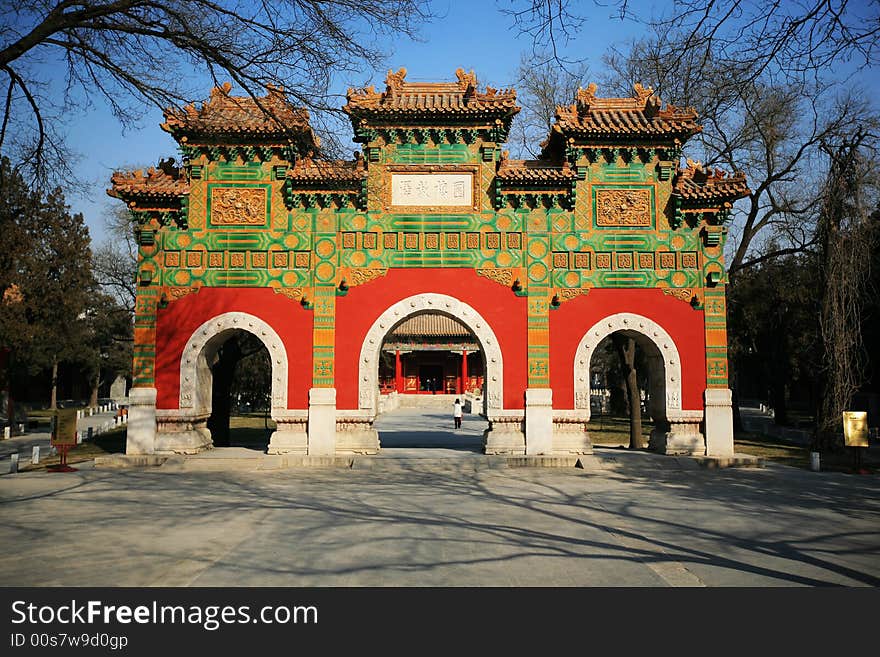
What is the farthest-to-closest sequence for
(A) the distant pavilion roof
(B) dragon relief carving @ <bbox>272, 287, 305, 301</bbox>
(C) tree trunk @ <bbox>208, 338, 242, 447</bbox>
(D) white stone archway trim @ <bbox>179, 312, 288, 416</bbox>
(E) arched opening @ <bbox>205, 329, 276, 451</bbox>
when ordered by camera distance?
(A) the distant pavilion roof
(C) tree trunk @ <bbox>208, 338, 242, 447</bbox>
(E) arched opening @ <bbox>205, 329, 276, 451</bbox>
(B) dragon relief carving @ <bbox>272, 287, 305, 301</bbox>
(D) white stone archway trim @ <bbox>179, 312, 288, 416</bbox>

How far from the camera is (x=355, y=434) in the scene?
14.6 m

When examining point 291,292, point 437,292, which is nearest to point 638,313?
point 437,292

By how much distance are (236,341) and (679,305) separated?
11.1 metres

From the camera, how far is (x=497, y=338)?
1484cm

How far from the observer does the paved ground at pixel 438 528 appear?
6.33m

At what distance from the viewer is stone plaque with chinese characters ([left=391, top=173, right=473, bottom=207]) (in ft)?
49.3

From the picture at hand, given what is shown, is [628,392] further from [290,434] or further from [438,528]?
[438,528]

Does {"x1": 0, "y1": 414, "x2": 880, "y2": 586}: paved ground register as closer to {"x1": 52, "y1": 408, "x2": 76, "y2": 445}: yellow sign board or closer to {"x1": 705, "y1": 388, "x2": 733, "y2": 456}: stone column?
{"x1": 52, "y1": 408, "x2": 76, "y2": 445}: yellow sign board

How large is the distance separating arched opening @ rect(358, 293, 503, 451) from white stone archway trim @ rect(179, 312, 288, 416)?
5.92ft

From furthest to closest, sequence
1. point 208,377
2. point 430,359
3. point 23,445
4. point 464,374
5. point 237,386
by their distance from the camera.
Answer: point 430,359 → point 464,374 → point 237,386 → point 23,445 → point 208,377

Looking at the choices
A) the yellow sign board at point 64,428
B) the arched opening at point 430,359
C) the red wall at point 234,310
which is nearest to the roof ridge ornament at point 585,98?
the red wall at point 234,310

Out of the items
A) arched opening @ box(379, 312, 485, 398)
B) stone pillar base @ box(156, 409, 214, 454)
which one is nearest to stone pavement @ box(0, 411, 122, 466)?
stone pillar base @ box(156, 409, 214, 454)

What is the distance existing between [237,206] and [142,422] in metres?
5.27

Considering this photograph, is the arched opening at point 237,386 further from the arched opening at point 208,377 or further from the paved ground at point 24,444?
the paved ground at point 24,444
